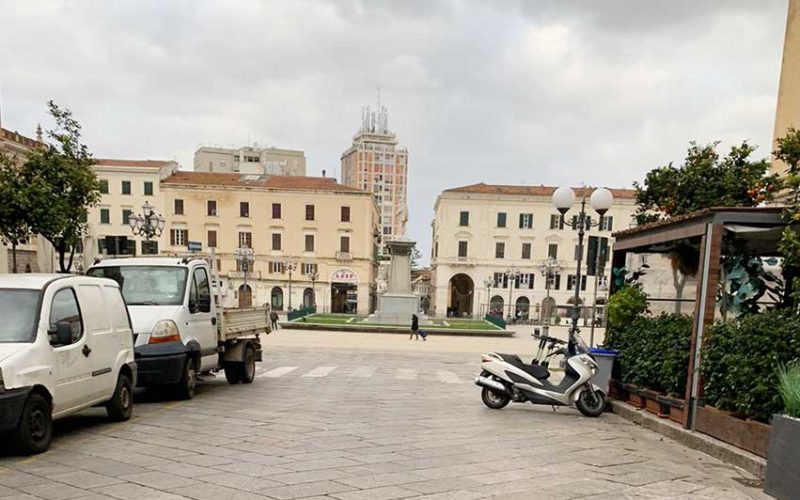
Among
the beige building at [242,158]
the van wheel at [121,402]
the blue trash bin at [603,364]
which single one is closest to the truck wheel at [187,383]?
the van wheel at [121,402]

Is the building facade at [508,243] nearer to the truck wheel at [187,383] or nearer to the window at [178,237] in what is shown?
the window at [178,237]

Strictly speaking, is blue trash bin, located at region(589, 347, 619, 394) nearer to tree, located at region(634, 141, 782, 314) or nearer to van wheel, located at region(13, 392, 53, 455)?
tree, located at region(634, 141, 782, 314)

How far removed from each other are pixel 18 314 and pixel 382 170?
12014cm

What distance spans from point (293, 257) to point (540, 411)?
47.8 metres

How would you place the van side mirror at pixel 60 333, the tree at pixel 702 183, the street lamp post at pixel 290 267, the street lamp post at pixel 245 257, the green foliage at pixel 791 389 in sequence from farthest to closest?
the street lamp post at pixel 290 267 → the street lamp post at pixel 245 257 → the tree at pixel 702 183 → the van side mirror at pixel 60 333 → the green foliage at pixel 791 389

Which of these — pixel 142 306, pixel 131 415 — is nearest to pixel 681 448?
pixel 131 415

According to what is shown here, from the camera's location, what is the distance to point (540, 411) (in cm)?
757

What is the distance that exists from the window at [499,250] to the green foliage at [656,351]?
1857 inches

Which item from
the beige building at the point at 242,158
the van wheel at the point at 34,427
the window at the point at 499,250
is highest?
the beige building at the point at 242,158

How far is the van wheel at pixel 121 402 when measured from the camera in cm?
595

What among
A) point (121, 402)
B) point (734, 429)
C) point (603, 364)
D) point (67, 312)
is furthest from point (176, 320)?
point (734, 429)

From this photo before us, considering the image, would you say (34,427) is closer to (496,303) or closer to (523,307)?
(496,303)

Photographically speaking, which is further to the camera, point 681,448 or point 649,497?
point 681,448

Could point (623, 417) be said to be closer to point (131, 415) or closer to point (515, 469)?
point (515, 469)
